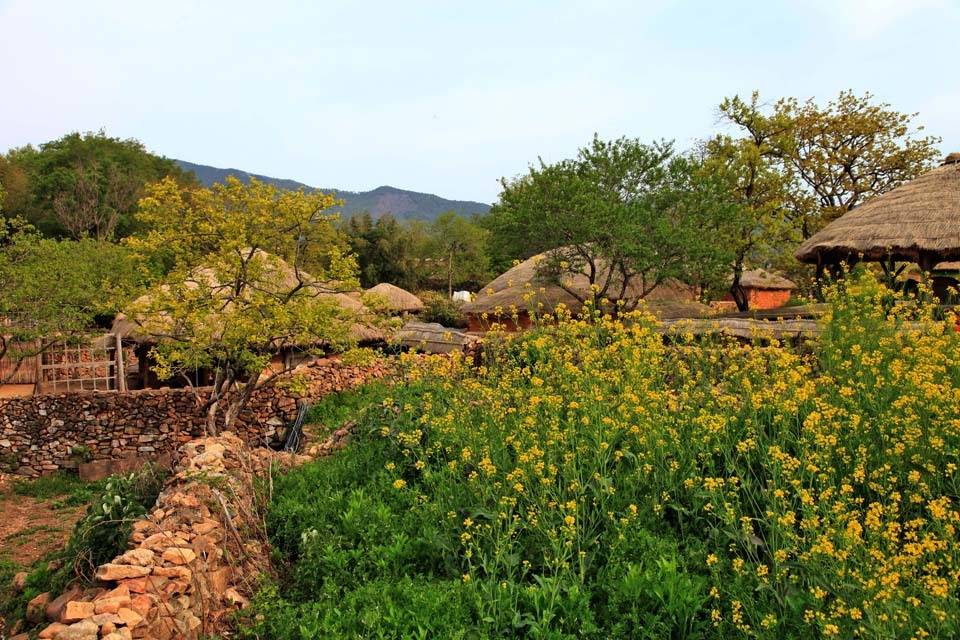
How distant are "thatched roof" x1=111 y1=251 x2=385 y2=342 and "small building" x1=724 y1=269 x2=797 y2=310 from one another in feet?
57.9

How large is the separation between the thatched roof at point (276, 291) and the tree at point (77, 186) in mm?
19584

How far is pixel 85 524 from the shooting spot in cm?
534

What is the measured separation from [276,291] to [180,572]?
24.2 ft

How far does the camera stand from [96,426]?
12.3 m

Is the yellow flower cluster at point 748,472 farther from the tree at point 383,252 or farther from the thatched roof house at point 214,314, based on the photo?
the tree at point 383,252

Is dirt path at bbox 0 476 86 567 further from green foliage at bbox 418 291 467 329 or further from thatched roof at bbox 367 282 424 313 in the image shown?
green foliage at bbox 418 291 467 329

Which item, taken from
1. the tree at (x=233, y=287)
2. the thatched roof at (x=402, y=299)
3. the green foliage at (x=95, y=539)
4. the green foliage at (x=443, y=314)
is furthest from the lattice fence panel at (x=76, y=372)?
the green foliage at (x=443, y=314)

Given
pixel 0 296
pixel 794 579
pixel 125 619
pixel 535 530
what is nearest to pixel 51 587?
pixel 125 619

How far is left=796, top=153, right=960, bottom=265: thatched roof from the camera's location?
13.8 meters

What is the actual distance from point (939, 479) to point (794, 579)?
1.41 meters

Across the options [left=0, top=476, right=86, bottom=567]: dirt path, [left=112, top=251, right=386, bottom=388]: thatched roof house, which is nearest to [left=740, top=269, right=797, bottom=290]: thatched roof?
[left=112, top=251, right=386, bottom=388]: thatched roof house

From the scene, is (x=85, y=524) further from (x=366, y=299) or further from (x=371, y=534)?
(x=366, y=299)

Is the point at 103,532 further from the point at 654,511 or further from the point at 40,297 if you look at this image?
the point at 40,297

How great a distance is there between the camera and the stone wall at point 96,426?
478 inches
